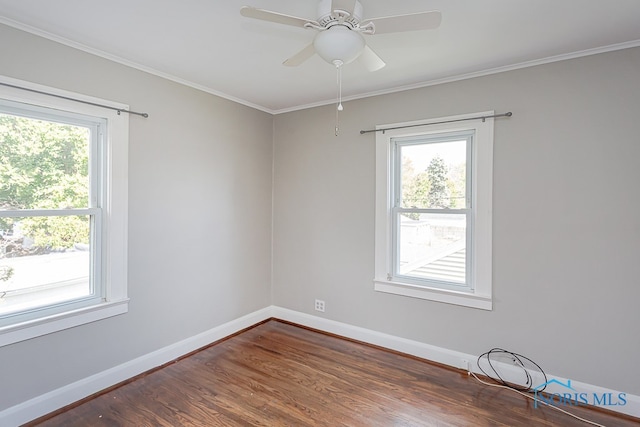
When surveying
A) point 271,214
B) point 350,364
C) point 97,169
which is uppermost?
point 97,169

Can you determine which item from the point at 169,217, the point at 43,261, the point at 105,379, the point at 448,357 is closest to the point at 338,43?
the point at 169,217

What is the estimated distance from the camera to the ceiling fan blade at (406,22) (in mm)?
1483

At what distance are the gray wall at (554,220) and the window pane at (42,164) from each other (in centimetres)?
243

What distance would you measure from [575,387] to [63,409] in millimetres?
3642

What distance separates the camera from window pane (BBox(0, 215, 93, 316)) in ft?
6.90

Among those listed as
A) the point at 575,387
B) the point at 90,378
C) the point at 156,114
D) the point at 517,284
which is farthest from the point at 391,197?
the point at 90,378

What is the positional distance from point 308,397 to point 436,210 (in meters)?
1.91

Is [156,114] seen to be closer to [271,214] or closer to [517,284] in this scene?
[271,214]

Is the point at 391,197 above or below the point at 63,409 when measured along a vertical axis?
above

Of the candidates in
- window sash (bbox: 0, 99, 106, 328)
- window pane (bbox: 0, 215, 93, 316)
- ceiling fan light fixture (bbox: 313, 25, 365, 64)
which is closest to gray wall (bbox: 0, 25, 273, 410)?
window sash (bbox: 0, 99, 106, 328)

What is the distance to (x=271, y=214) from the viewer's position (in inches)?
159

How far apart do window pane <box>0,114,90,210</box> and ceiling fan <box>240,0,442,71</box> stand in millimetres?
1723

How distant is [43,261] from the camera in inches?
88.9

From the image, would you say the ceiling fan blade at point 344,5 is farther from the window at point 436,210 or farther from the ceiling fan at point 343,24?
the window at point 436,210
